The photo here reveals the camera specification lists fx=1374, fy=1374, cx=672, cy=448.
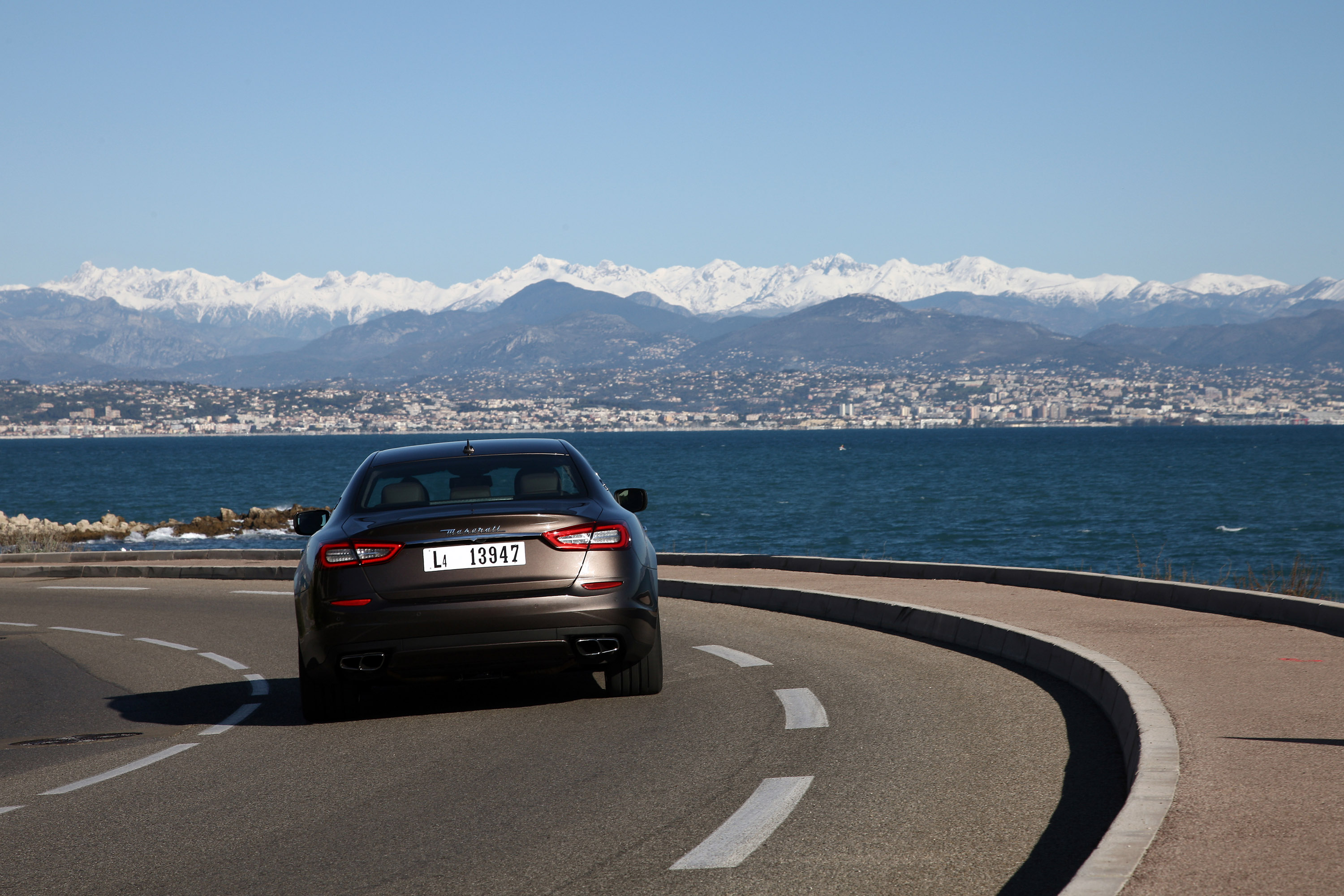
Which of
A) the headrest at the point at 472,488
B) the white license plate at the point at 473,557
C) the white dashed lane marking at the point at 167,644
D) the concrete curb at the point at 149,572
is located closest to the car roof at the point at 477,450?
the headrest at the point at 472,488

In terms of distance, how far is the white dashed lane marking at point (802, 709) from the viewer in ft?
24.3

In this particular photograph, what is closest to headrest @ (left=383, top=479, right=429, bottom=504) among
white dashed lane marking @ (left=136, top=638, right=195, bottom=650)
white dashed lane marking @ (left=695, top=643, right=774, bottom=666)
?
white dashed lane marking @ (left=695, top=643, right=774, bottom=666)

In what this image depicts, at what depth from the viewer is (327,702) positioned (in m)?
8.03

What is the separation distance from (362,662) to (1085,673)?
4.35m

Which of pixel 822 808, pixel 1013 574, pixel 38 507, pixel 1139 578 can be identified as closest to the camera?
pixel 822 808

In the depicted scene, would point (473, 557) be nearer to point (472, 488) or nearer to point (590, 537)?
point (590, 537)

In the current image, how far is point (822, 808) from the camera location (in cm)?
549

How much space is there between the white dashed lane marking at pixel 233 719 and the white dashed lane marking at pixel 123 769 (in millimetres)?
410

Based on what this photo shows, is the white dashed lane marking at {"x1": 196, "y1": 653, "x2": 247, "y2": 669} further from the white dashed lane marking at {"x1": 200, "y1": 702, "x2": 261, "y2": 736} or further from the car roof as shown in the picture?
the car roof

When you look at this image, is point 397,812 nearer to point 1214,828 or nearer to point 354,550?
point 354,550

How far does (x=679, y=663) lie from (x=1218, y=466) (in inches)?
3465

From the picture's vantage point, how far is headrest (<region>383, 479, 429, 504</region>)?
8.20m

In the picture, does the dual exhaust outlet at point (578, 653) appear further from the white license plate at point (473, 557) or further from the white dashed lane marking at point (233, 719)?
the white dashed lane marking at point (233, 719)

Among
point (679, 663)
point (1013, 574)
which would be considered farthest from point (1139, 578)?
point (679, 663)
